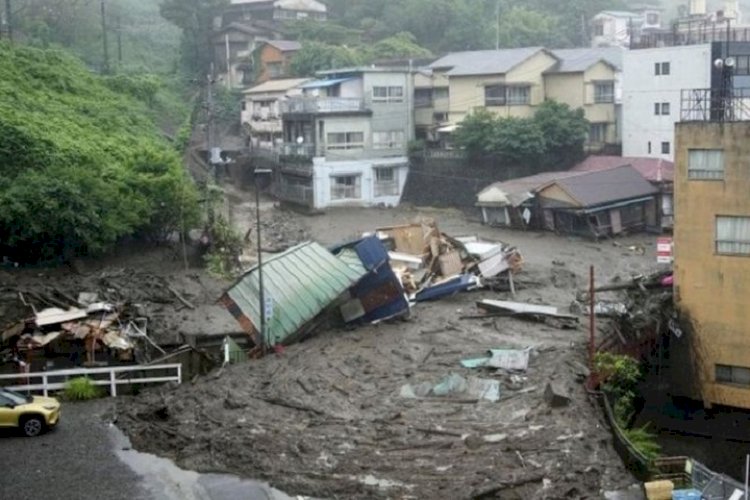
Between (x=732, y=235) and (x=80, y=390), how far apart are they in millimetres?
17432

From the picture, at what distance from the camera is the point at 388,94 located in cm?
4869

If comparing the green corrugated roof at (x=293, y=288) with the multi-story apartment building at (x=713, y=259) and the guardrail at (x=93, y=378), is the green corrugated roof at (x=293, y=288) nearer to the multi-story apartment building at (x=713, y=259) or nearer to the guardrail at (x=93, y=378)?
the guardrail at (x=93, y=378)

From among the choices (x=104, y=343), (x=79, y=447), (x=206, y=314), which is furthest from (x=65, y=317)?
(x=79, y=447)

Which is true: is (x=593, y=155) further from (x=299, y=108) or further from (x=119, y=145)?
(x=119, y=145)

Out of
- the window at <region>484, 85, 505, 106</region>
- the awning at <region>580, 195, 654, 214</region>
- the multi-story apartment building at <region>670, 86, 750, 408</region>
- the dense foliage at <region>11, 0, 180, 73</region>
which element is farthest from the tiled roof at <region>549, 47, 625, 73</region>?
the dense foliage at <region>11, 0, 180, 73</region>

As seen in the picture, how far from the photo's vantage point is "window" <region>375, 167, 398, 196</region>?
47344 millimetres

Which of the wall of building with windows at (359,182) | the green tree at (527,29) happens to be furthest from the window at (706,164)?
the green tree at (527,29)

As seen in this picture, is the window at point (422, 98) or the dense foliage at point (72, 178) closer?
the dense foliage at point (72, 178)

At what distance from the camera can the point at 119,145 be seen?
3709 centimetres

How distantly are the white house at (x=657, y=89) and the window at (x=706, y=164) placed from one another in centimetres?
1723

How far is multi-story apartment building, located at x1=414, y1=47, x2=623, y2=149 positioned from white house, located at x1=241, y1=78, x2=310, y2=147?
9.71 m

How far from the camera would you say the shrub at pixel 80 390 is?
20.9 meters

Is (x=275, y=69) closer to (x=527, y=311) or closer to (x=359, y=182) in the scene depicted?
(x=359, y=182)

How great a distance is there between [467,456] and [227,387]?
682 cm
